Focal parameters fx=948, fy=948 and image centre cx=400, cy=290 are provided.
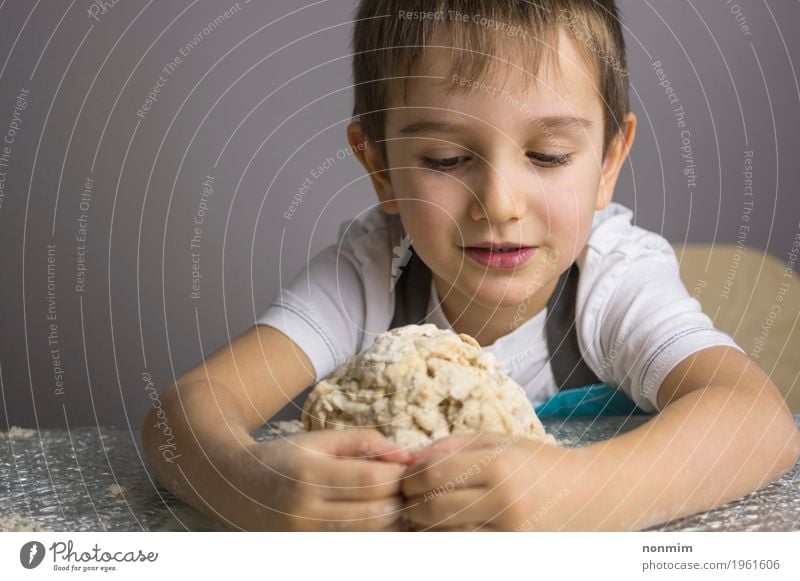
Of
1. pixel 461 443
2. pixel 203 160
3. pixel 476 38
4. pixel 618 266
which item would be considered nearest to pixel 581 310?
pixel 618 266

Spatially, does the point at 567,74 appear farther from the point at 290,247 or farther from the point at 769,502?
the point at 290,247

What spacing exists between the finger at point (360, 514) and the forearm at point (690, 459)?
12 cm

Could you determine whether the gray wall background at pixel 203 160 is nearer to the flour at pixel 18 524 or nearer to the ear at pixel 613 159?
the ear at pixel 613 159

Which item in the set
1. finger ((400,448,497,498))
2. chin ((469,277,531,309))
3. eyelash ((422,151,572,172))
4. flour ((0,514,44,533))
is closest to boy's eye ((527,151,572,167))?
eyelash ((422,151,572,172))

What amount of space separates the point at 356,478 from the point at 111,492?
26 cm

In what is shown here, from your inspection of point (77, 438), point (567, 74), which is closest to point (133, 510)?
point (77, 438)

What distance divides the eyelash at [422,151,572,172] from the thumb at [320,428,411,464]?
1.02 feet

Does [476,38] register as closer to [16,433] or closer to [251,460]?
[251,460]

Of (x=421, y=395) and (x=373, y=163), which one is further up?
(x=373, y=163)

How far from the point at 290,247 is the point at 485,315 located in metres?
0.38

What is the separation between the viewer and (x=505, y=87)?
78 cm

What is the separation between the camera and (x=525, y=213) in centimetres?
82

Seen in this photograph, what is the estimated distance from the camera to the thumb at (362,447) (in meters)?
0.55

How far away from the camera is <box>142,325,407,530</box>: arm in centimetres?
55
